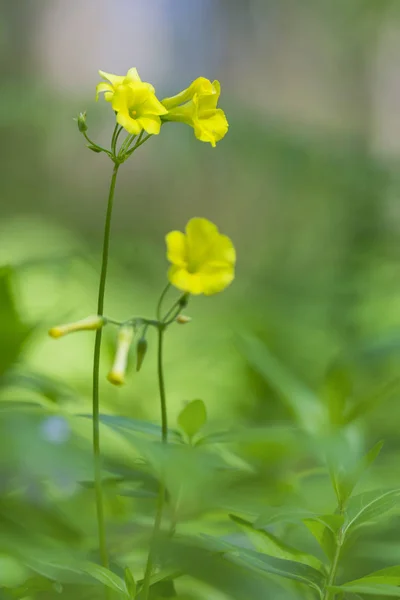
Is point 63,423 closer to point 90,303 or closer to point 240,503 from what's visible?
point 240,503


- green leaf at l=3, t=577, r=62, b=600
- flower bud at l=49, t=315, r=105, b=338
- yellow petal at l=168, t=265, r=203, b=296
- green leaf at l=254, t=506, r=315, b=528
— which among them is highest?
yellow petal at l=168, t=265, r=203, b=296

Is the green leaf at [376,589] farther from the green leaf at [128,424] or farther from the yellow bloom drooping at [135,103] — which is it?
the yellow bloom drooping at [135,103]

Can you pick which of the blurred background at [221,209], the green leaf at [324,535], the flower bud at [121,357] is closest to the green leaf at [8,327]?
the blurred background at [221,209]

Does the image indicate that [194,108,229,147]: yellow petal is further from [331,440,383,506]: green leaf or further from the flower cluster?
[331,440,383,506]: green leaf

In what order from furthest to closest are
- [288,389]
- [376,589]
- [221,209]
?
[221,209], [288,389], [376,589]

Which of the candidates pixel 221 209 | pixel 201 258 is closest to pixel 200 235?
pixel 201 258

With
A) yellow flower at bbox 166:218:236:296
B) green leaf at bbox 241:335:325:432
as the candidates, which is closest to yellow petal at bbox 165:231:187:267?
yellow flower at bbox 166:218:236:296

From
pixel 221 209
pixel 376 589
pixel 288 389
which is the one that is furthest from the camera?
pixel 221 209

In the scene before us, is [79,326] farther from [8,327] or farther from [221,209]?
[221,209]
